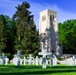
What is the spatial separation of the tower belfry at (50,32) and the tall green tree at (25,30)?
22335mm

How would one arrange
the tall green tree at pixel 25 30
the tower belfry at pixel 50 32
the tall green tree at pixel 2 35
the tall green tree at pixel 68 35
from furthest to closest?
the tall green tree at pixel 68 35
the tower belfry at pixel 50 32
the tall green tree at pixel 2 35
the tall green tree at pixel 25 30

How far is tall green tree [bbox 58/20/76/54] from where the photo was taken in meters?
71.5

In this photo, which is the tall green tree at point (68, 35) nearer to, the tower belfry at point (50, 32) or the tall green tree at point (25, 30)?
the tower belfry at point (50, 32)

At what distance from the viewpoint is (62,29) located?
76000 mm

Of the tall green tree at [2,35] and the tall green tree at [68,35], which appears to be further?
the tall green tree at [68,35]

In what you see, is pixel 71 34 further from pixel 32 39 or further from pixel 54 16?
pixel 32 39

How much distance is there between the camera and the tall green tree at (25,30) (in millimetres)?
45062

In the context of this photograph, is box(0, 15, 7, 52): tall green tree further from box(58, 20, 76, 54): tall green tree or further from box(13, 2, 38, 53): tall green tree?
box(58, 20, 76, 54): tall green tree

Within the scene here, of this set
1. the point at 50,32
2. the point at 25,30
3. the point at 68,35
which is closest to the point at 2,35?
the point at 25,30

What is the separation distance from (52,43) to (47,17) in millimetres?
7944

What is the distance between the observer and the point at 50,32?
70562mm

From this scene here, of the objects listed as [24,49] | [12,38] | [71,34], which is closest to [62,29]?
[71,34]

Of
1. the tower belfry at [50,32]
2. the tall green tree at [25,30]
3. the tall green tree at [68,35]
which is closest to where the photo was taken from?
the tall green tree at [25,30]

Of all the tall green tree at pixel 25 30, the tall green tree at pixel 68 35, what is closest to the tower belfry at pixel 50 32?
the tall green tree at pixel 68 35
